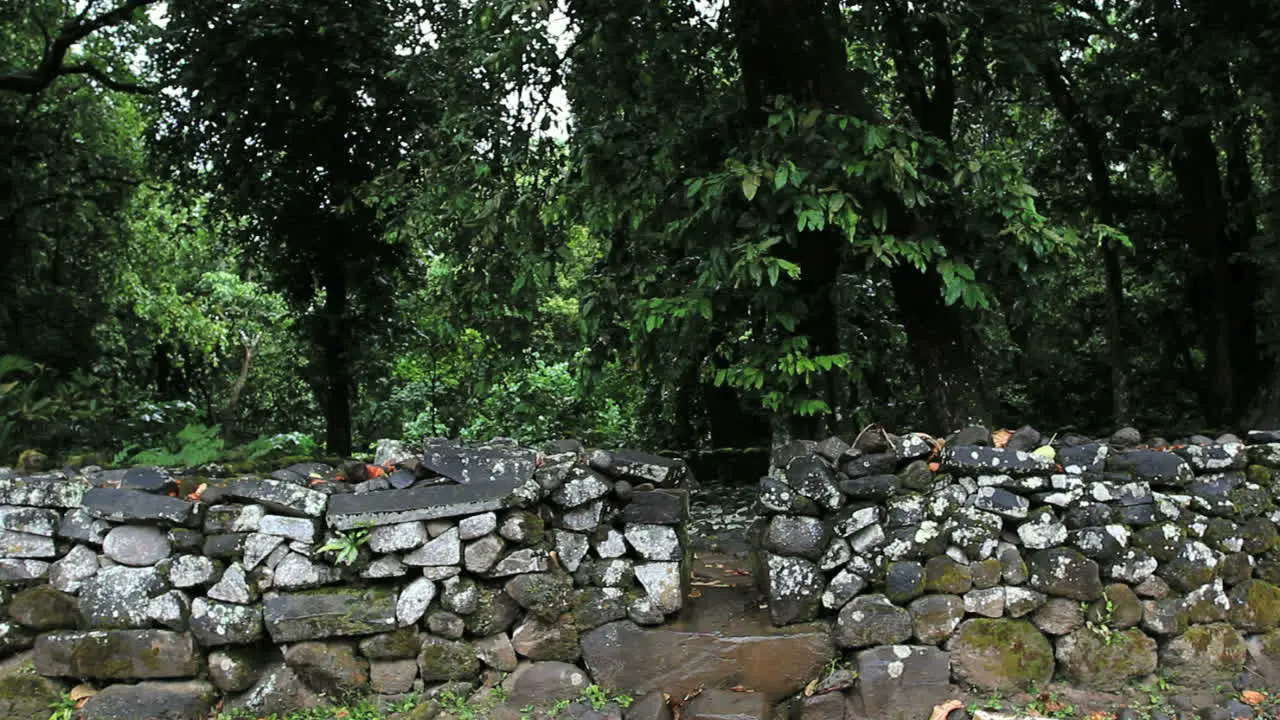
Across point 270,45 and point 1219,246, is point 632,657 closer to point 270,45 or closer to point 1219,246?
point 1219,246

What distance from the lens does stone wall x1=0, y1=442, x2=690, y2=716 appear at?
14.1ft

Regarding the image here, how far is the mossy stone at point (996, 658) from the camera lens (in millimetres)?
4332

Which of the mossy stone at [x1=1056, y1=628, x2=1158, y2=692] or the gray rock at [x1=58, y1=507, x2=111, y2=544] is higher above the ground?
the gray rock at [x1=58, y1=507, x2=111, y2=544]

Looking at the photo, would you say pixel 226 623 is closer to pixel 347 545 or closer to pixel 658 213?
pixel 347 545

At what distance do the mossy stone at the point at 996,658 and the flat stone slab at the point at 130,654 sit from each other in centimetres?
354

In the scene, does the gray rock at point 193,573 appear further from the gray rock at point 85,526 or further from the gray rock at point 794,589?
the gray rock at point 794,589

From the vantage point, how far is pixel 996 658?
4340 mm

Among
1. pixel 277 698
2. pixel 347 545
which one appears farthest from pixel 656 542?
pixel 277 698

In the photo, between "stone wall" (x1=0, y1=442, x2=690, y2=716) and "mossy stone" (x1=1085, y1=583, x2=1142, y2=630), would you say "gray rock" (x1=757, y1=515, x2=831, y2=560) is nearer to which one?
"stone wall" (x1=0, y1=442, x2=690, y2=716)

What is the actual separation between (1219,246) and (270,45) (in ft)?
27.8

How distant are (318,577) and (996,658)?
3162 mm

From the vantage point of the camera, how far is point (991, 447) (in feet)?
14.6

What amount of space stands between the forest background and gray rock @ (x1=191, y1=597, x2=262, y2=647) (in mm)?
1381

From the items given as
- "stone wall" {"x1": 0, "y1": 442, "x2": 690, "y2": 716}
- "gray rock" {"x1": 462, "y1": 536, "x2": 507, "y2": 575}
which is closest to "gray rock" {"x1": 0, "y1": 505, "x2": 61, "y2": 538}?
"stone wall" {"x1": 0, "y1": 442, "x2": 690, "y2": 716}
